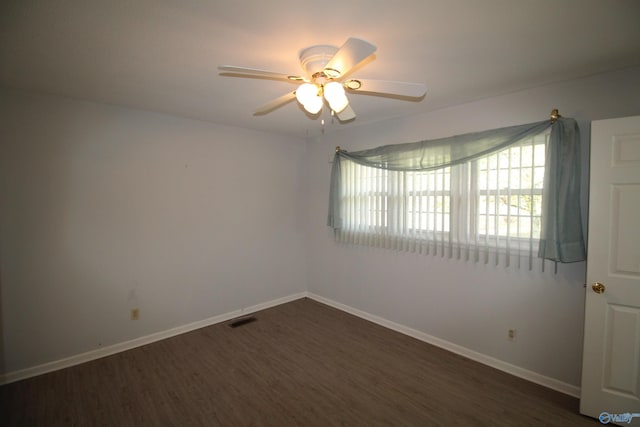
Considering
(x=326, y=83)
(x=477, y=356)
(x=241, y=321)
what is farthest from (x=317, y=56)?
(x=241, y=321)

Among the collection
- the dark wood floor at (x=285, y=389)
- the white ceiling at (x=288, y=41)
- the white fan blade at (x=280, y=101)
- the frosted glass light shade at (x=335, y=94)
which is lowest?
the dark wood floor at (x=285, y=389)

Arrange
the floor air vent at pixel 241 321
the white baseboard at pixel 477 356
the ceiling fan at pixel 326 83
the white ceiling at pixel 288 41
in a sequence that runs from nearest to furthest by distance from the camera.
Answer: the white ceiling at pixel 288 41 → the ceiling fan at pixel 326 83 → the white baseboard at pixel 477 356 → the floor air vent at pixel 241 321

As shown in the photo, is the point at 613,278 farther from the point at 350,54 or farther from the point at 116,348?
the point at 116,348

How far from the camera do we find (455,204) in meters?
2.75

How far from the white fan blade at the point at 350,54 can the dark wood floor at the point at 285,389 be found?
2216 millimetres

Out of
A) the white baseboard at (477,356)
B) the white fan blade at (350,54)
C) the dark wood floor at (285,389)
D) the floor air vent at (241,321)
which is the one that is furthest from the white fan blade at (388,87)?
the floor air vent at (241,321)

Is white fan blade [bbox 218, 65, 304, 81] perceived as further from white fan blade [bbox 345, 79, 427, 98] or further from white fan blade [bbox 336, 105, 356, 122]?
white fan blade [bbox 336, 105, 356, 122]

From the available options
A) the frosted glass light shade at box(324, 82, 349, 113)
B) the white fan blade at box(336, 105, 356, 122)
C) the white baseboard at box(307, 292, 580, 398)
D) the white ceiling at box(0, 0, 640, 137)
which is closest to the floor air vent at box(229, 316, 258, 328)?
the white baseboard at box(307, 292, 580, 398)

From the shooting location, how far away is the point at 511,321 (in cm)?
247

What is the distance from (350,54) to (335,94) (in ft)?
1.07

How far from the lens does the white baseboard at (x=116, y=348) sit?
7.86 ft

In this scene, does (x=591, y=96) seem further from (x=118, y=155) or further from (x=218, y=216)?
(x=118, y=155)

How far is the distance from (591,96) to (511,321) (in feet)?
6.13

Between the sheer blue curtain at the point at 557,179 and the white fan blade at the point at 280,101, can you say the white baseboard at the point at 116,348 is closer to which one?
the white fan blade at the point at 280,101
